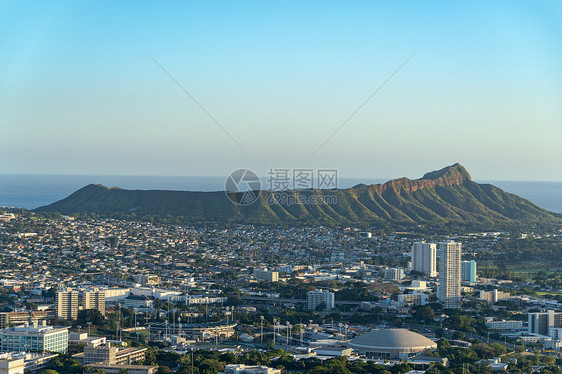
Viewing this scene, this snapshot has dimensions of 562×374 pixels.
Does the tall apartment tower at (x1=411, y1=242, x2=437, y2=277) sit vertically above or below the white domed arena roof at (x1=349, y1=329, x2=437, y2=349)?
above

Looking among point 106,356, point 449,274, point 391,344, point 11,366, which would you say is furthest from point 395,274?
point 11,366

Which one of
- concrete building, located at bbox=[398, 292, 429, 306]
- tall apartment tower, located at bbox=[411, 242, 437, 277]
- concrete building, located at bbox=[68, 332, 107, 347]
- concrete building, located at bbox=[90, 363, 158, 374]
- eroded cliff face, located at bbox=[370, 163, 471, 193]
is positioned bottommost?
concrete building, located at bbox=[90, 363, 158, 374]

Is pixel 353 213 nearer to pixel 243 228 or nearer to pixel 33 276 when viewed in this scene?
pixel 243 228

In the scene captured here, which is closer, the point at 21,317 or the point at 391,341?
the point at 391,341

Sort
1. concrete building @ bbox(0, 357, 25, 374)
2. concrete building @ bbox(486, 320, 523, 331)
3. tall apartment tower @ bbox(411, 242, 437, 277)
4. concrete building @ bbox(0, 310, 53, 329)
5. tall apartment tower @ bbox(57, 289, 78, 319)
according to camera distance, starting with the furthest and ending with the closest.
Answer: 1. tall apartment tower @ bbox(411, 242, 437, 277)
2. tall apartment tower @ bbox(57, 289, 78, 319)
3. concrete building @ bbox(486, 320, 523, 331)
4. concrete building @ bbox(0, 310, 53, 329)
5. concrete building @ bbox(0, 357, 25, 374)

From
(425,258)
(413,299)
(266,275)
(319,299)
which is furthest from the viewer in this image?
(425,258)

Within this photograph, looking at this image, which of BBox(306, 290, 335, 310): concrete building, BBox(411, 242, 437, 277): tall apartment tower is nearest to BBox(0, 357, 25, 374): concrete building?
BBox(306, 290, 335, 310): concrete building

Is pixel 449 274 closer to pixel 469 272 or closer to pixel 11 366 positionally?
pixel 469 272

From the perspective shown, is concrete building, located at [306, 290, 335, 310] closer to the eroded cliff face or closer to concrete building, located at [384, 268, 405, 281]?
concrete building, located at [384, 268, 405, 281]
